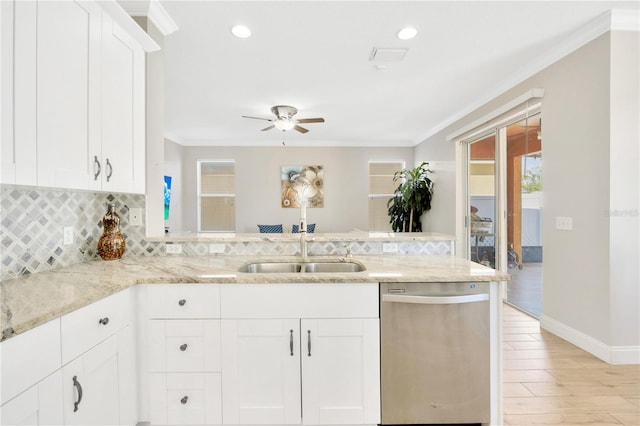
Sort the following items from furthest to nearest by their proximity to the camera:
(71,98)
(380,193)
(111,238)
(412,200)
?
1. (380,193)
2. (412,200)
3. (111,238)
4. (71,98)

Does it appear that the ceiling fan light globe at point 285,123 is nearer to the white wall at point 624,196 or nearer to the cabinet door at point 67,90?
the cabinet door at point 67,90

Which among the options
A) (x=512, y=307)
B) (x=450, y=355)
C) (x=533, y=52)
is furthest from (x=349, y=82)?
(x=512, y=307)

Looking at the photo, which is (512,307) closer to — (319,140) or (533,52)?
(533,52)

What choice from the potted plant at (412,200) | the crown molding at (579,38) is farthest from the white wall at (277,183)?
the crown molding at (579,38)

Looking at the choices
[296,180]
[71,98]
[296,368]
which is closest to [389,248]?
[296,368]

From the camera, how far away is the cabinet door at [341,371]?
1.55 metres

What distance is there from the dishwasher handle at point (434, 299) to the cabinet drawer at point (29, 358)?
1322 mm

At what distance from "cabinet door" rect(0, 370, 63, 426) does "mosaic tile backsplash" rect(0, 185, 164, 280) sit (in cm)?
71

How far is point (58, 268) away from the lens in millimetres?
1688

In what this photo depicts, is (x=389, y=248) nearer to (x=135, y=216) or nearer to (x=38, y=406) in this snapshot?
(x=135, y=216)

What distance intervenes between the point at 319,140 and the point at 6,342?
5952 mm

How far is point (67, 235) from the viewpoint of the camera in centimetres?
176

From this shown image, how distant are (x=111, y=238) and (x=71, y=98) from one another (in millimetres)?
904

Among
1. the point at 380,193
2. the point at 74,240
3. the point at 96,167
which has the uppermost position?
the point at 380,193
